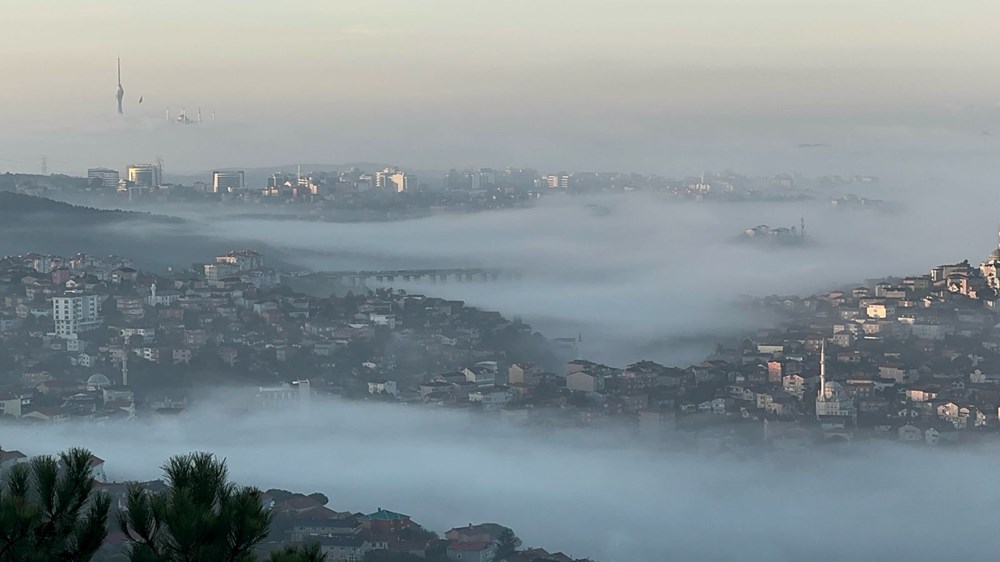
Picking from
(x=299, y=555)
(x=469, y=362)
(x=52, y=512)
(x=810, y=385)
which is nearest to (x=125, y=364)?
(x=469, y=362)

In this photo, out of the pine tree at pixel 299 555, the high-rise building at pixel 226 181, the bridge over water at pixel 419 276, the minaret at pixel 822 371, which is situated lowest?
the minaret at pixel 822 371

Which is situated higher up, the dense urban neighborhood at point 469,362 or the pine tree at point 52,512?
the pine tree at point 52,512

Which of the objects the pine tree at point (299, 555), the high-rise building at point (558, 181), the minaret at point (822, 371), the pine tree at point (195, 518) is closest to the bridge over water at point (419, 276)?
the high-rise building at point (558, 181)

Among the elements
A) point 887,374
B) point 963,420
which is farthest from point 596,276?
point 963,420

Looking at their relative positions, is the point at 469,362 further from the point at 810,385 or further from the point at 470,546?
the point at 470,546

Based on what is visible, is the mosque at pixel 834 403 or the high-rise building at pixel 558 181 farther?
the high-rise building at pixel 558 181

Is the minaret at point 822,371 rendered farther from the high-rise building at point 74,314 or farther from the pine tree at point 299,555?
the pine tree at point 299,555
